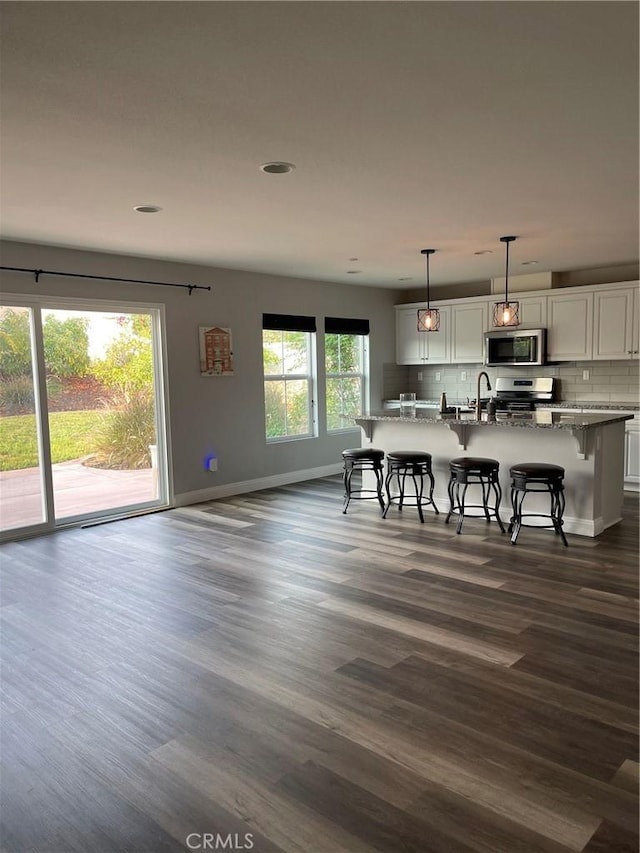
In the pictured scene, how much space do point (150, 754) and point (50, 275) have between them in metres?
4.28

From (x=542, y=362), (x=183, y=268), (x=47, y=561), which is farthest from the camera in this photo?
(x=542, y=362)

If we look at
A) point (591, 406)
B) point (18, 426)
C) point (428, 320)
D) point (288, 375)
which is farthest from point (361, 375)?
point (18, 426)

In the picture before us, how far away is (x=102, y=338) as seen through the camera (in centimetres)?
587

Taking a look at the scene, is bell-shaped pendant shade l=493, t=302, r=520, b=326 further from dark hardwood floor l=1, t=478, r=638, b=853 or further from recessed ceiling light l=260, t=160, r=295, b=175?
recessed ceiling light l=260, t=160, r=295, b=175

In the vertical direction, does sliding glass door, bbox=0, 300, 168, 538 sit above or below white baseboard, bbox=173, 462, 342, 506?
above

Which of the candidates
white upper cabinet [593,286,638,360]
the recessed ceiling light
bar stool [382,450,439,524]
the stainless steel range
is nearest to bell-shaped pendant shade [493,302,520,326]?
bar stool [382,450,439,524]

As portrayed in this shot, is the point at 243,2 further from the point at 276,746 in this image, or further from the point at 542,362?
the point at 542,362

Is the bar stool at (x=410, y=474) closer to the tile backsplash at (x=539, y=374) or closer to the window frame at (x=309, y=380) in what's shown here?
the window frame at (x=309, y=380)

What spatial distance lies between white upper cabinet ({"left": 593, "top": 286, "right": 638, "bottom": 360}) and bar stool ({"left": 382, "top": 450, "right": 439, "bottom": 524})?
8.54ft

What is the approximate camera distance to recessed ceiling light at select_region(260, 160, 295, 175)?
10.7 ft

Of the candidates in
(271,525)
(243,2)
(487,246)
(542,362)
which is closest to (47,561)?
(271,525)

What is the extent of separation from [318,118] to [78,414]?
3.98 metres

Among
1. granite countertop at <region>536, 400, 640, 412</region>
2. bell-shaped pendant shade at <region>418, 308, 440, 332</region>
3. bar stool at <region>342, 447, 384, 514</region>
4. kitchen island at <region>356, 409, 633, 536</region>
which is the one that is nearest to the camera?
kitchen island at <region>356, 409, 633, 536</region>

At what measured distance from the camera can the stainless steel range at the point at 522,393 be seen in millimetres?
7594
